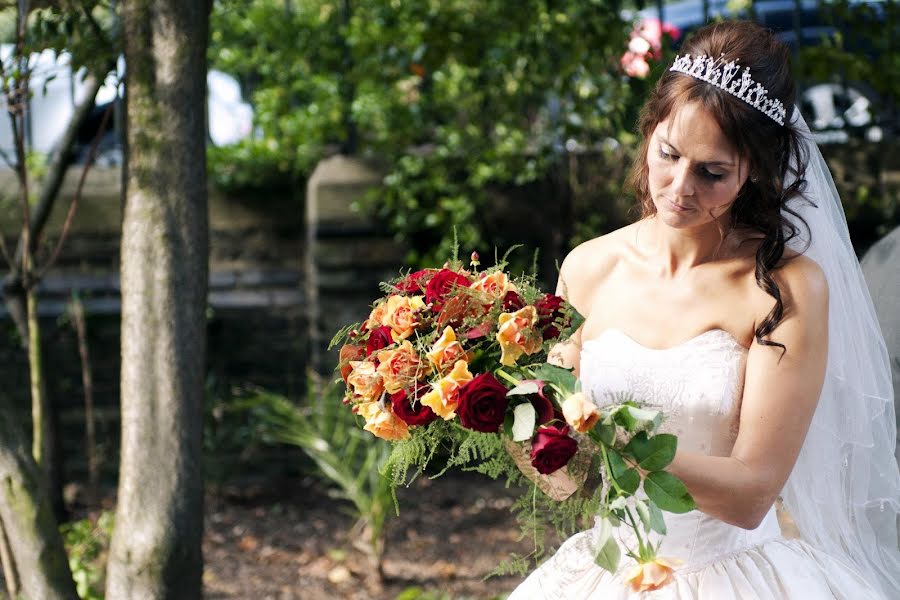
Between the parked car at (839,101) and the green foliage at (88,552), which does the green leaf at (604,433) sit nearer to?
the green foliage at (88,552)

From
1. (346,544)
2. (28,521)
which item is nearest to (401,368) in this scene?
(28,521)

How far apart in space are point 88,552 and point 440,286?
7.82ft

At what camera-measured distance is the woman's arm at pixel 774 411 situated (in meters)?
1.94

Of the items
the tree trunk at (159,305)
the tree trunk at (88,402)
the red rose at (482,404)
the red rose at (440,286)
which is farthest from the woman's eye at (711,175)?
the tree trunk at (88,402)

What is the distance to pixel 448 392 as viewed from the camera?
179cm

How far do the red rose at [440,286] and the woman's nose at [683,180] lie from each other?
0.46 meters

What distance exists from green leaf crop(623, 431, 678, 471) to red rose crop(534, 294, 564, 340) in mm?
288

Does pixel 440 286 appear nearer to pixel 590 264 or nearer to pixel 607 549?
pixel 607 549

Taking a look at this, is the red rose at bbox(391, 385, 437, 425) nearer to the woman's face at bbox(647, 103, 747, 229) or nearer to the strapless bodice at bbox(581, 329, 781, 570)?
the strapless bodice at bbox(581, 329, 781, 570)

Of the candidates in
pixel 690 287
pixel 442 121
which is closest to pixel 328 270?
pixel 442 121

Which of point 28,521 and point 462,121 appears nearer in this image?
point 28,521

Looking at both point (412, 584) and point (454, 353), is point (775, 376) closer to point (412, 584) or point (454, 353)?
point (454, 353)

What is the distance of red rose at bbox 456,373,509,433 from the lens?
5.80ft

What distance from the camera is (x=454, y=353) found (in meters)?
1.84
